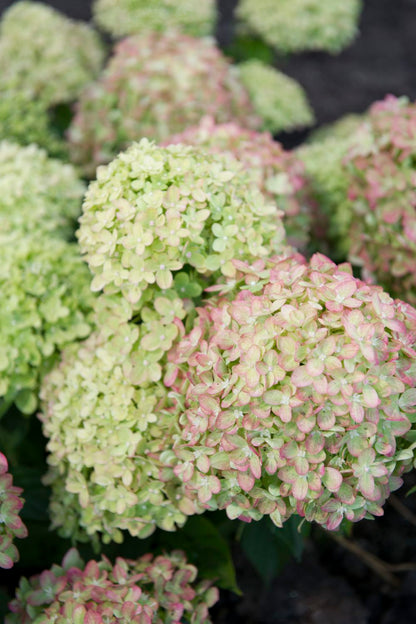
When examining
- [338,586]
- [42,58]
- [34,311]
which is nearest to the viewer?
[34,311]

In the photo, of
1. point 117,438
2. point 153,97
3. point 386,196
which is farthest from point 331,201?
point 117,438

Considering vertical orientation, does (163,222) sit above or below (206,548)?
above

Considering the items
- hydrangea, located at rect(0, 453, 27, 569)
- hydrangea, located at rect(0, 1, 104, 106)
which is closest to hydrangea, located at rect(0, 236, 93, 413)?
hydrangea, located at rect(0, 453, 27, 569)

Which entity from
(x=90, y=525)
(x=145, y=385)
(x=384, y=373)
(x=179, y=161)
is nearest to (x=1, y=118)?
(x=179, y=161)

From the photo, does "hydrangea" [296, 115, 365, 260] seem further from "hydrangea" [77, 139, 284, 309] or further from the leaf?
the leaf

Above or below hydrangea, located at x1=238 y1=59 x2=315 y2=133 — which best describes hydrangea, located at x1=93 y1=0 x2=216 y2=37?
above

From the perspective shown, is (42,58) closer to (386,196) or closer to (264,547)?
(386,196)
